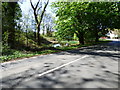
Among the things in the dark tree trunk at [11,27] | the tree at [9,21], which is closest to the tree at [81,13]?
the dark tree trunk at [11,27]

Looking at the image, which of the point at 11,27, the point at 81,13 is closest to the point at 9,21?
the point at 11,27

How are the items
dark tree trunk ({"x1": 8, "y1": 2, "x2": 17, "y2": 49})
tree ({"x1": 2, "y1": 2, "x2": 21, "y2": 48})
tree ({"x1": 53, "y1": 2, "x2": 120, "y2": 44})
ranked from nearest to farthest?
tree ({"x1": 2, "y1": 2, "x2": 21, "y2": 48}) → dark tree trunk ({"x1": 8, "y1": 2, "x2": 17, "y2": 49}) → tree ({"x1": 53, "y1": 2, "x2": 120, "y2": 44})

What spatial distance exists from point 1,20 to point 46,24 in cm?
3707

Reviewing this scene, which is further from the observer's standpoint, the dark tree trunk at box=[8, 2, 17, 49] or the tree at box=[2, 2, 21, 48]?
the dark tree trunk at box=[8, 2, 17, 49]

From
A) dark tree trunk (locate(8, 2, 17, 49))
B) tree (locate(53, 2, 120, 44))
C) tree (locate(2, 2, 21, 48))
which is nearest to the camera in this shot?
tree (locate(2, 2, 21, 48))

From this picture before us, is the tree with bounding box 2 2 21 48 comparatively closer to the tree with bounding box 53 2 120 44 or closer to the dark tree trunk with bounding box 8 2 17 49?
the dark tree trunk with bounding box 8 2 17 49

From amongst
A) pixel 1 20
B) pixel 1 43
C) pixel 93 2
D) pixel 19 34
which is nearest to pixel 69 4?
pixel 93 2

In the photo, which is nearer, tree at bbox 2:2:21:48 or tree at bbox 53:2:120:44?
tree at bbox 2:2:21:48

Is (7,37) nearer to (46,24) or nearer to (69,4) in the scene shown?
(69,4)

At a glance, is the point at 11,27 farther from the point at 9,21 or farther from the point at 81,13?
the point at 81,13

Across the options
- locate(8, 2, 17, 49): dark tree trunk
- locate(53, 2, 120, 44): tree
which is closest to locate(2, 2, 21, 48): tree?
locate(8, 2, 17, 49): dark tree trunk

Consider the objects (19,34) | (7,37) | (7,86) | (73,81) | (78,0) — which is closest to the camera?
(7,86)

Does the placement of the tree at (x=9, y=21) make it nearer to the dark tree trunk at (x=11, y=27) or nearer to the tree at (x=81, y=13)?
the dark tree trunk at (x=11, y=27)

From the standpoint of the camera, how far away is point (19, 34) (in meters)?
17.2
